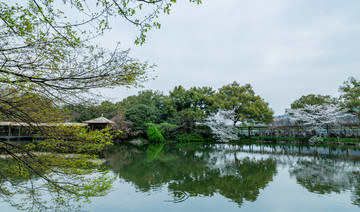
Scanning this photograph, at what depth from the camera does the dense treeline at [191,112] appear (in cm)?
1925

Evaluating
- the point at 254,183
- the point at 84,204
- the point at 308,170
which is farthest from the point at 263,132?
the point at 84,204

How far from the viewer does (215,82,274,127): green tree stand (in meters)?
18.8

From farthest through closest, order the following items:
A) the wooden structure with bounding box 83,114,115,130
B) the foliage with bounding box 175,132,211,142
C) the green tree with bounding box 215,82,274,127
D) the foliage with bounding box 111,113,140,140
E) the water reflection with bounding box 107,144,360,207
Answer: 1. the foliage with bounding box 175,132,211,142
2. the foliage with bounding box 111,113,140,140
3. the green tree with bounding box 215,82,274,127
4. the wooden structure with bounding box 83,114,115,130
5. the water reflection with bounding box 107,144,360,207

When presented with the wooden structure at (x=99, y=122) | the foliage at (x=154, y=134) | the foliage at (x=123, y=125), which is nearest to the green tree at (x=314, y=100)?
the foliage at (x=154, y=134)

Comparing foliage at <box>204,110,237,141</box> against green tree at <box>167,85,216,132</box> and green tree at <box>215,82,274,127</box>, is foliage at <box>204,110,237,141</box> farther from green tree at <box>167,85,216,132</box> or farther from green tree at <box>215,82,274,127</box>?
green tree at <box>167,85,216,132</box>

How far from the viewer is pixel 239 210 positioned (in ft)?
13.4

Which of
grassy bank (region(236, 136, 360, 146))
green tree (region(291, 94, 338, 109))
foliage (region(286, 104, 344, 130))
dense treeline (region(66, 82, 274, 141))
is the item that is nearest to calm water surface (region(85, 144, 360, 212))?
grassy bank (region(236, 136, 360, 146))

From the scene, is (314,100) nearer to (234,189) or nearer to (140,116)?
(140,116)

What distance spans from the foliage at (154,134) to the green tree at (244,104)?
6843 mm

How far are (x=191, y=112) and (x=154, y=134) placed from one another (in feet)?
14.6

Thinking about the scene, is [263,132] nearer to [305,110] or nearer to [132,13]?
[305,110]

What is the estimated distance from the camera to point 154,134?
64.0ft

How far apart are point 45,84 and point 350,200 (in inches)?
253

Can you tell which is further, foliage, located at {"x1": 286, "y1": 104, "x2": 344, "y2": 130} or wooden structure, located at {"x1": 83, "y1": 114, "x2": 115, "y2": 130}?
foliage, located at {"x1": 286, "y1": 104, "x2": 344, "y2": 130}
